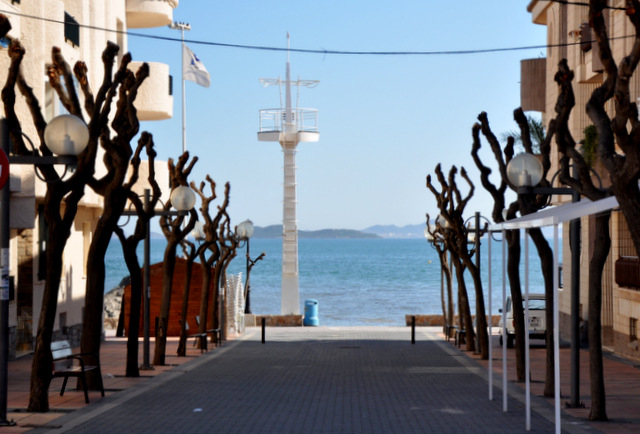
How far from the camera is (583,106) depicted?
33094 millimetres

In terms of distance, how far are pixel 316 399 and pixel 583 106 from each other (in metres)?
18.1

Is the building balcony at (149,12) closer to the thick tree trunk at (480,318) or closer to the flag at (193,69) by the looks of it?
the flag at (193,69)

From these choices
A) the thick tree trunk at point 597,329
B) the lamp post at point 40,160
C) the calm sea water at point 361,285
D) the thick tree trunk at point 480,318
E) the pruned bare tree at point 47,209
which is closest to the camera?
the lamp post at point 40,160

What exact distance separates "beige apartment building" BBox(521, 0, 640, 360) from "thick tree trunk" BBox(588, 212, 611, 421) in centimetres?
989

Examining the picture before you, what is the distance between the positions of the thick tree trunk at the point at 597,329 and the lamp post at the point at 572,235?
1052 mm

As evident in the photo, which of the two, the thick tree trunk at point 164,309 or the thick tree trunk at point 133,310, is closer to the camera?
the thick tree trunk at point 133,310

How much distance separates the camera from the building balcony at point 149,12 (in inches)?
1506

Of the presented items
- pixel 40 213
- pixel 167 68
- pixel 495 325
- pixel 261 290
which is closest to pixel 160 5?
pixel 167 68

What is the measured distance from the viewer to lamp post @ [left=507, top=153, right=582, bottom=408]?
16.7 metres

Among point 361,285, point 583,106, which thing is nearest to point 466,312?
point 583,106

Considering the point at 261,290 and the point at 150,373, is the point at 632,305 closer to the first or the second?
the point at 150,373

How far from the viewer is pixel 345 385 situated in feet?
68.1

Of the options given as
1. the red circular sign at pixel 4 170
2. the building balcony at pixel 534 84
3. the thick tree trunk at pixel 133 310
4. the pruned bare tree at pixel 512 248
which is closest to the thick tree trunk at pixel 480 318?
the pruned bare tree at pixel 512 248

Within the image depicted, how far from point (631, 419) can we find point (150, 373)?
1113 centimetres
